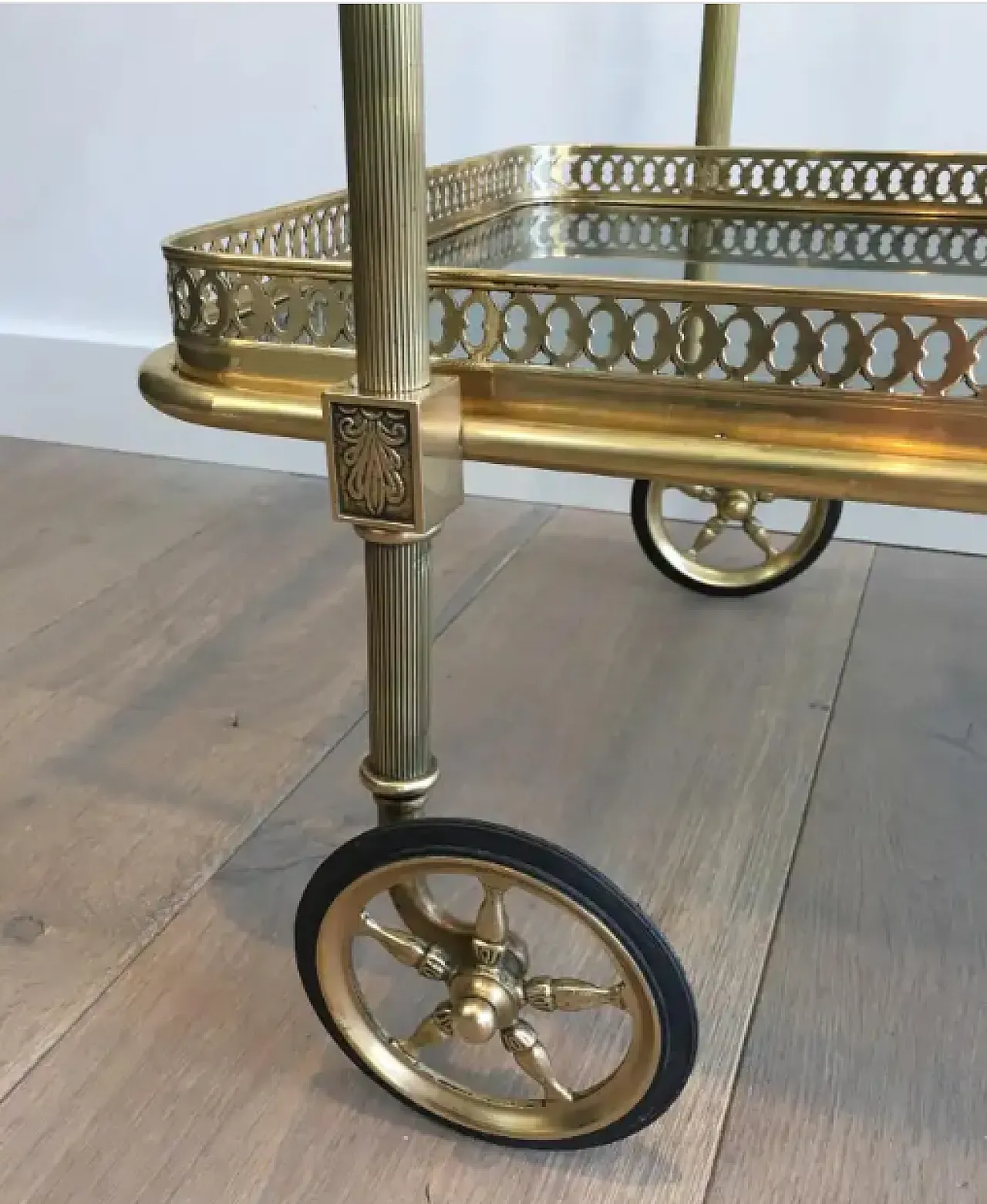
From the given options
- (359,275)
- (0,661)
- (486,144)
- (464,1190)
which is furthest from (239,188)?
(464,1190)

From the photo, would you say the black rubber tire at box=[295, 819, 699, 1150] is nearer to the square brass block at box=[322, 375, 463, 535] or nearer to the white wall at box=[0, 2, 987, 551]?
the square brass block at box=[322, 375, 463, 535]

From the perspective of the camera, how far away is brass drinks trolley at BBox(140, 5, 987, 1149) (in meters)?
0.46

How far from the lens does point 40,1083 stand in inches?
24.8

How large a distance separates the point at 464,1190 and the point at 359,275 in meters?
0.41

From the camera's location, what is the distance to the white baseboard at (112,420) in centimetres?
139

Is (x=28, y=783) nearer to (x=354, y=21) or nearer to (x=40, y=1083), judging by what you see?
(x=40, y=1083)

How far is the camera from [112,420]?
1.52m

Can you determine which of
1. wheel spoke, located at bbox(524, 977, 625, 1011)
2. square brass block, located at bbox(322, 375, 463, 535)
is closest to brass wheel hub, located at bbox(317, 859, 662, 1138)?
wheel spoke, located at bbox(524, 977, 625, 1011)

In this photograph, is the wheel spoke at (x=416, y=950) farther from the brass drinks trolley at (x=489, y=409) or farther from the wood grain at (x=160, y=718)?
the wood grain at (x=160, y=718)

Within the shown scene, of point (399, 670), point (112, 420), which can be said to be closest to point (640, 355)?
point (399, 670)

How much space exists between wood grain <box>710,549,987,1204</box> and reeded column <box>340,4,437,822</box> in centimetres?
25

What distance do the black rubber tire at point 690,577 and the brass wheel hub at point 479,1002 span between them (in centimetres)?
57

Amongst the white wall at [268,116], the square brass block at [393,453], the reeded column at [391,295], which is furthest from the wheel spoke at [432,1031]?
the white wall at [268,116]

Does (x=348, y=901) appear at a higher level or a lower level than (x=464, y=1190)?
higher
